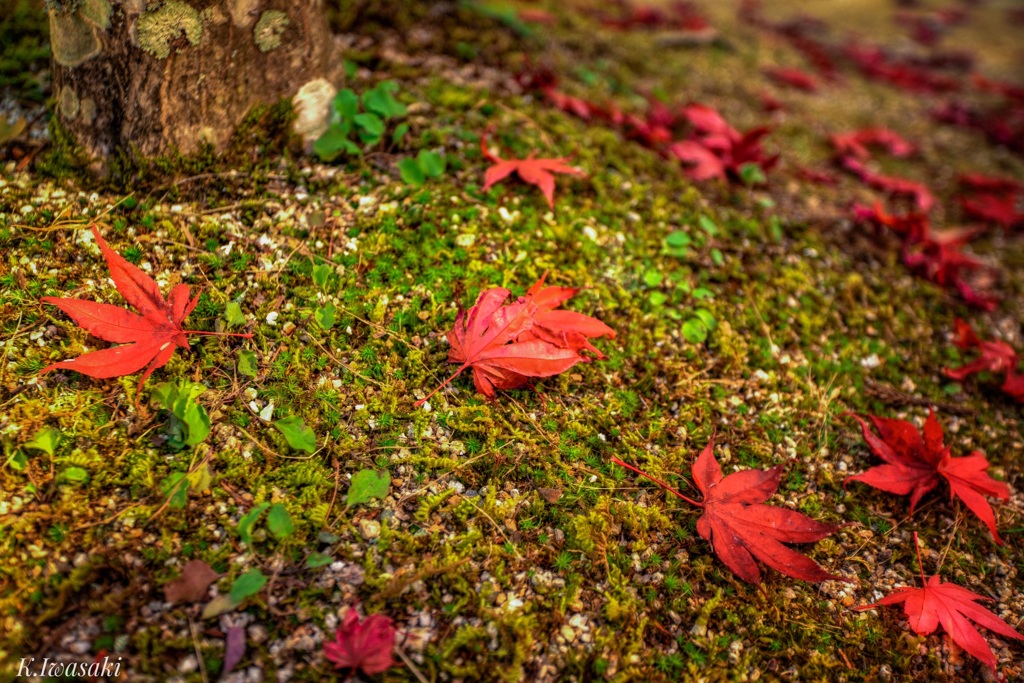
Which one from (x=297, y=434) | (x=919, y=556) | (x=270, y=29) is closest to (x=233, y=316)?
(x=297, y=434)

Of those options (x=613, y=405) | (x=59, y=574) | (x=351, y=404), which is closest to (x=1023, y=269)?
(x=613, y=405)

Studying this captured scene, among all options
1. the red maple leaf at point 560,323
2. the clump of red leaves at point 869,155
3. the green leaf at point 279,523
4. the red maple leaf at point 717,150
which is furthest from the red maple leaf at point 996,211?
the green leaf at point 279,523

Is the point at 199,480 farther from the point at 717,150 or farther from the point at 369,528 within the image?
the point at 717,150

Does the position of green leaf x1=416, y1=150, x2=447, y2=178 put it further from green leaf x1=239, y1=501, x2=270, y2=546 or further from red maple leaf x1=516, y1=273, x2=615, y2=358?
green leaf x1=239, y1=501, x2=270, y2=546

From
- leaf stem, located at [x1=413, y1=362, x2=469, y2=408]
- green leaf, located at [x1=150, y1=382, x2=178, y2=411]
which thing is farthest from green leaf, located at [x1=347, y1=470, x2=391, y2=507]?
green leaf, located at [x1=150, y1=382, x2=178, y2=411]

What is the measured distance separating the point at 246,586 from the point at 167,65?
6.54 ft

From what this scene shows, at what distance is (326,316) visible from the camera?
2229mm

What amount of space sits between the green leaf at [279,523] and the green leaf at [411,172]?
1.58m

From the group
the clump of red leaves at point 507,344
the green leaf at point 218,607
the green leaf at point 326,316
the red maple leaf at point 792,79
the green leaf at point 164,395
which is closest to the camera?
the green leaf at point 218,607

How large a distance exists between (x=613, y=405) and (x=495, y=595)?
887 mm

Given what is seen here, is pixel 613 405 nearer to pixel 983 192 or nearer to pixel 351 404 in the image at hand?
pixel 351 404

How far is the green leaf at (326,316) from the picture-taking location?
7.30ft

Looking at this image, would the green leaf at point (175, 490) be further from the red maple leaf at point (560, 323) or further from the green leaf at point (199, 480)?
the red maple leaf at point (560, 323)

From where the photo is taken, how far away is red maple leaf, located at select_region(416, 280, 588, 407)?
209 centimetres
